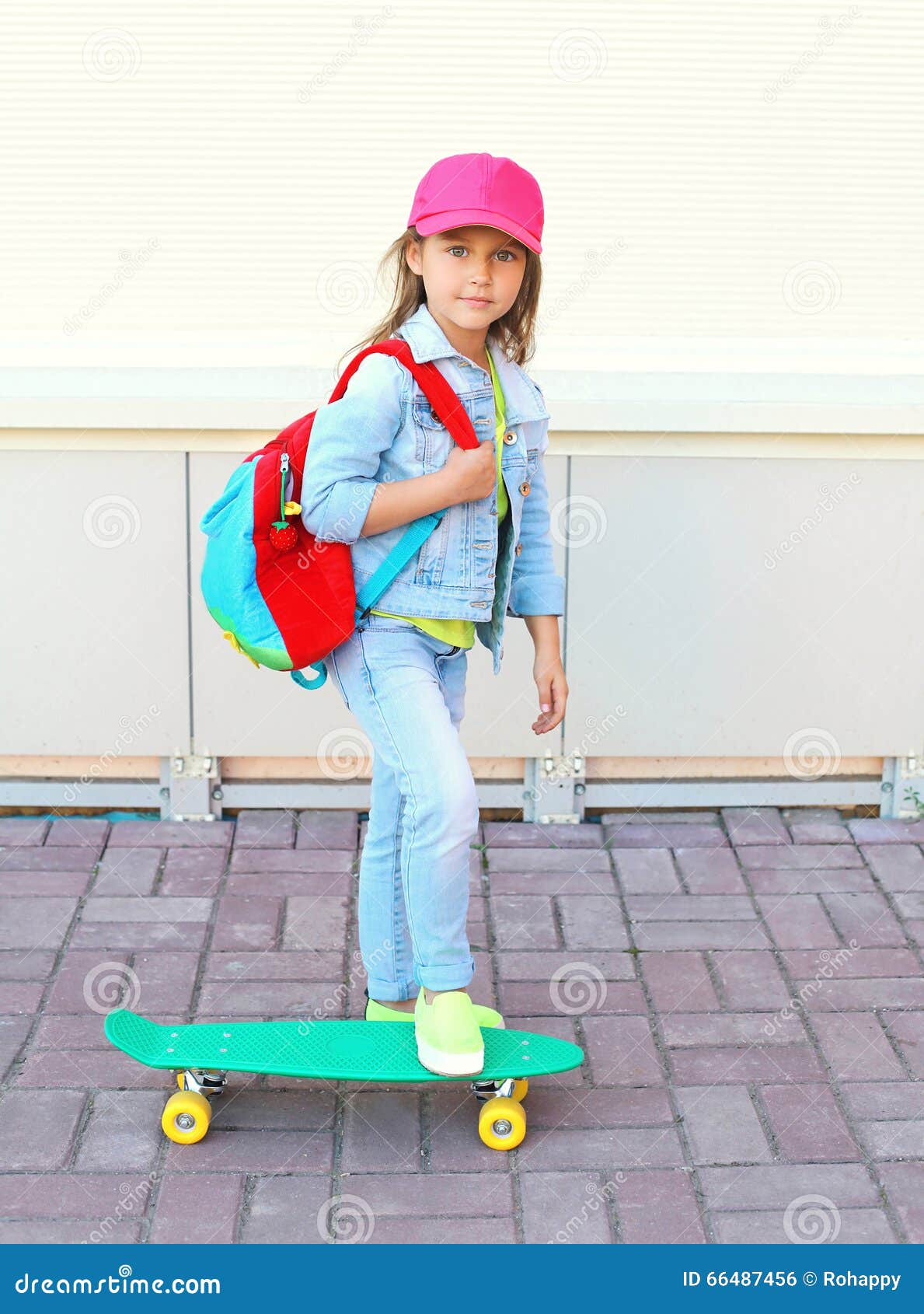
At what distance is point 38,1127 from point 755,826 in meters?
2.15

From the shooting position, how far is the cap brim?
8.54 ft

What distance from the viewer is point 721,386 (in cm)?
409

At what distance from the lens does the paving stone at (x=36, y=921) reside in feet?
11.8

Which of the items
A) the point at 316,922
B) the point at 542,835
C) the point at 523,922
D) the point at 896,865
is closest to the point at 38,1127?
the point at 316,922

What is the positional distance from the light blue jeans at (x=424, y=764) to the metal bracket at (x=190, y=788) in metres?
1.36

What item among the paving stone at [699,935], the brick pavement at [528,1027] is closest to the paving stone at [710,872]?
the brick pavement at [528,1027]

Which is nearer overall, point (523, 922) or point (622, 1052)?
point (622, 1052)

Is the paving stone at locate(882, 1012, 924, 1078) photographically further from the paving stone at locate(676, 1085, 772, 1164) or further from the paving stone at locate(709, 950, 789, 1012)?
the paving stone at locate(676, 1085, 772, 1164)

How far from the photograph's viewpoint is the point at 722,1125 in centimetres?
298

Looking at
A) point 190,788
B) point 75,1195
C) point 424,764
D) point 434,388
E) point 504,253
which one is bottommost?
point 75,1195

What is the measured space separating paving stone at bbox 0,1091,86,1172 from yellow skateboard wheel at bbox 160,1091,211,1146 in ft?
0.63

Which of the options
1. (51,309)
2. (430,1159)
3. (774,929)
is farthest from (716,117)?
(430,1159)

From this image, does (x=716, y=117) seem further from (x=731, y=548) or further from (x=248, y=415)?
(x=248, y=415)

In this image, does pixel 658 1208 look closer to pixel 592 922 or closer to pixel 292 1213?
pixel 292 1213
